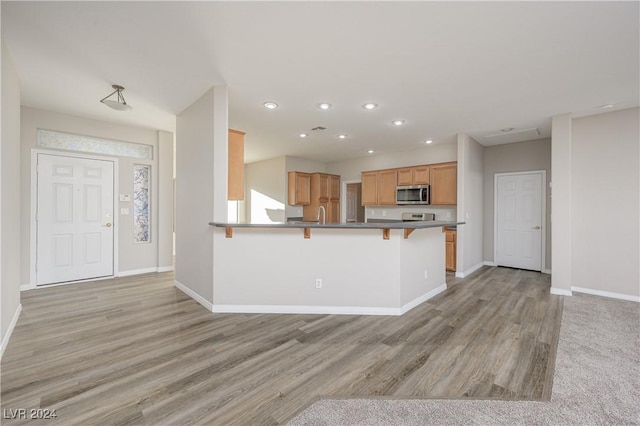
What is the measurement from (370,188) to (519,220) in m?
3.16

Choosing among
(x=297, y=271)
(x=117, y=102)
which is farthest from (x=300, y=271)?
(x=117, y=102)

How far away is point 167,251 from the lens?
556 centimetres

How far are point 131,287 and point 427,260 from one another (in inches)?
172

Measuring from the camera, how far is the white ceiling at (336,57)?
212cm

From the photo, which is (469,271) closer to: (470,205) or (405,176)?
(470,205)

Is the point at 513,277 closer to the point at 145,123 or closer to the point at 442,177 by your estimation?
the point at 442,177

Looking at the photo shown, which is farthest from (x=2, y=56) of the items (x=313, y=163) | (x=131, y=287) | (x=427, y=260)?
(x=313, y=163)

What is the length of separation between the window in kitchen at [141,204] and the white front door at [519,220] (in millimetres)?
6930

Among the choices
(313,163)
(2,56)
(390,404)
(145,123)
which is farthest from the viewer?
(313,163)

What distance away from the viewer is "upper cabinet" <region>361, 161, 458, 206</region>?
19.2 ft

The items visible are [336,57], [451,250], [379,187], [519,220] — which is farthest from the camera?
[379,187]

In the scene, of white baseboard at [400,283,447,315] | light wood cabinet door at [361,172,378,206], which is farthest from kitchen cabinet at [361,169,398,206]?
white baseboard at [400,283,447,315]

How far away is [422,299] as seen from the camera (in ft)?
12.6

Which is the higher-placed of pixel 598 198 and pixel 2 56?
pixel 2 56
